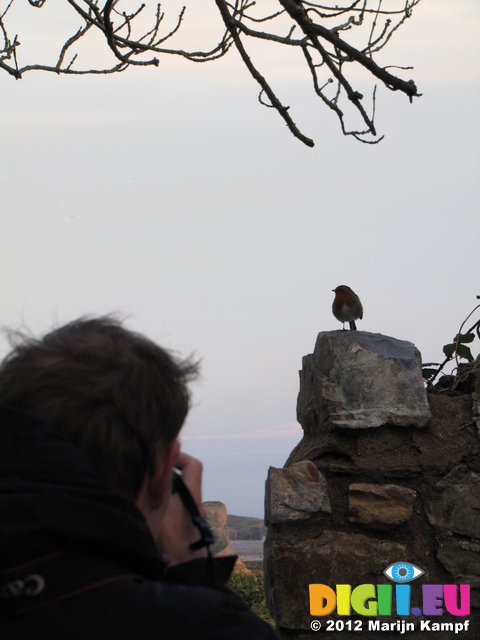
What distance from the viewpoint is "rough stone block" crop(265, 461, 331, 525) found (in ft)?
9.68

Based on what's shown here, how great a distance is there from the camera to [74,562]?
81cm

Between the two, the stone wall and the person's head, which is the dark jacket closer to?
the person's head

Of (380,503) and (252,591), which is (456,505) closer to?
(380,503)

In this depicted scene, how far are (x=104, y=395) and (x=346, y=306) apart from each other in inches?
174

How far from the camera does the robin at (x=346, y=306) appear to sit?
515 cm

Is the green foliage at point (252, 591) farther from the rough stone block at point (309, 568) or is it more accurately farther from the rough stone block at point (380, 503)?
the rough stone block at point (380, 503)

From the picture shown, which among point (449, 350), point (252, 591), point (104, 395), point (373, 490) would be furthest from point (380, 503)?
point (252, 591)

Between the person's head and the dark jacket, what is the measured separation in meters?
0.04

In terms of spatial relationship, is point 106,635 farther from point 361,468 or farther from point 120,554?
point 361,468

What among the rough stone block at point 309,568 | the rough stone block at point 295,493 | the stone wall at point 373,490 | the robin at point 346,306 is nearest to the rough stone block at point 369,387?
the stone wall at point 373,490

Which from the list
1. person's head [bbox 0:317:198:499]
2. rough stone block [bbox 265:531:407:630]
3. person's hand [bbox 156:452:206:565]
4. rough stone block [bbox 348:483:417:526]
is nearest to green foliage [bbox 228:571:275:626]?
rough stone block [bbox 265:531:407:630]

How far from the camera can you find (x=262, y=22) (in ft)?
10.0

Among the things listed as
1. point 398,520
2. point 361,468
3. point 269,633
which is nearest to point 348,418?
point 361,468

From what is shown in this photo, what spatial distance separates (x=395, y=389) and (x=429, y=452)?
31cm
